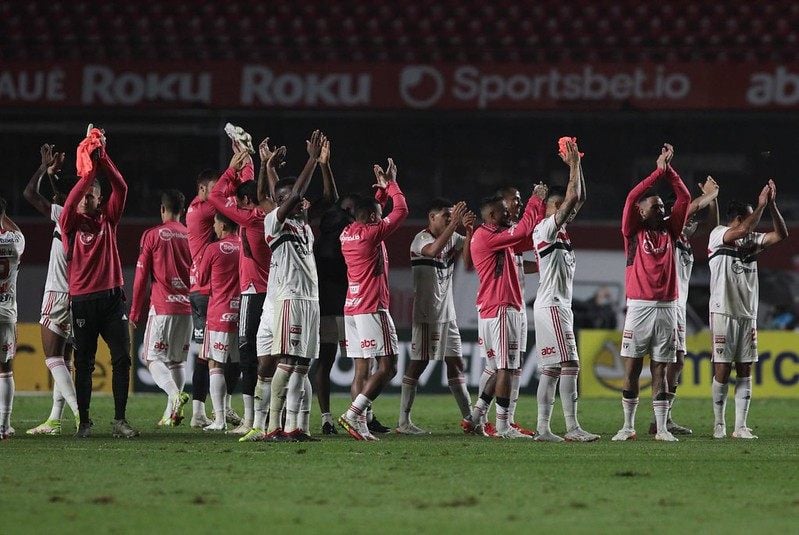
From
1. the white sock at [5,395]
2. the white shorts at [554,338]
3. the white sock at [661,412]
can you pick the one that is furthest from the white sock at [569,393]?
the white sock at [5,395]

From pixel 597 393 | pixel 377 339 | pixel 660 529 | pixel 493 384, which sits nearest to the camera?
pixel 660 529

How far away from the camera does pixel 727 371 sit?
→ 12141 mm

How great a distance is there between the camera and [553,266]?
11148mm

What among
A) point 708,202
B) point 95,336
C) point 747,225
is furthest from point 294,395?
point 747,225

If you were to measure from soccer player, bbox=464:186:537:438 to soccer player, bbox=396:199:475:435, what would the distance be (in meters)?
0.51

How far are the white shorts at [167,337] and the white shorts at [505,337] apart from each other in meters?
3.27

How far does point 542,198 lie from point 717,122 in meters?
12.2

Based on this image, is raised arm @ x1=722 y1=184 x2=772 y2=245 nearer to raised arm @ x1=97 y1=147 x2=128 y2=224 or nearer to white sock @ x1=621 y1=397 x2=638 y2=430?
white sock @ x1=621 y1=397 x2=638 y2=430

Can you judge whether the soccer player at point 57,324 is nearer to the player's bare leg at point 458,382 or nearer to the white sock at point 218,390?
the white sock at point 218,390

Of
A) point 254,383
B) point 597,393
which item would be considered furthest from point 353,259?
point 597,393

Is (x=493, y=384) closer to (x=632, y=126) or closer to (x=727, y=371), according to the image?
(x=727, y=371)

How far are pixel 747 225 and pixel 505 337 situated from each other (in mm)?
2592

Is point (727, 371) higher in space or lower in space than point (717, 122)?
lower

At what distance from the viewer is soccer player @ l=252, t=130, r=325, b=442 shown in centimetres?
1038
